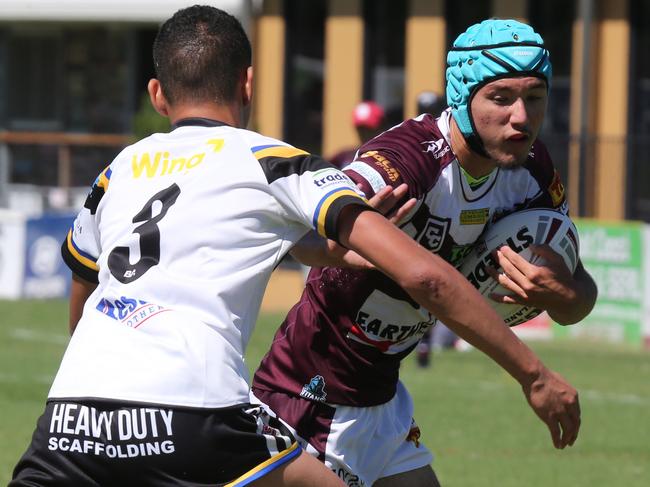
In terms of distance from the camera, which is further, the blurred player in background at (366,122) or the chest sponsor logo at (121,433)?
the blurred player in background at (366,122)

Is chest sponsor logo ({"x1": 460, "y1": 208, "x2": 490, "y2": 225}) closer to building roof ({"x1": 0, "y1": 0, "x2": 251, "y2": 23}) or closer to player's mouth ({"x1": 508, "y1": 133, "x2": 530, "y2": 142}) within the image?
player's mouth ({"x1": 508, "y1": 133, "x2": 530, "y2": 142})

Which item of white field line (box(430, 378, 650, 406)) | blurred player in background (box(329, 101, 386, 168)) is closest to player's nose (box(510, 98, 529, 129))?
white field line (box(430, 378, 650, 406))

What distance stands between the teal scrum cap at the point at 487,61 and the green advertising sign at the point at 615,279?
35.9 feet

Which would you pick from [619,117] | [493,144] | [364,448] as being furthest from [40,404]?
[619,117]

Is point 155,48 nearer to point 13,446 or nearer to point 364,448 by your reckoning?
point 364,448

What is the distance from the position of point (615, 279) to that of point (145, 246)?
1233 centimetres

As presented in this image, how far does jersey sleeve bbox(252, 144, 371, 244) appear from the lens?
345 centimetres

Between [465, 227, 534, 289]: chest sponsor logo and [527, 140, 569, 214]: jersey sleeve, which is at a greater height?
[527, 140, 569, 214]: jersey sleeve

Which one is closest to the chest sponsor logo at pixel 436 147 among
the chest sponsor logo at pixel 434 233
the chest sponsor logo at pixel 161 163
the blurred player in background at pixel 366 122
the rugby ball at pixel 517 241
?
the chest sponsor logo at pixel 434 233

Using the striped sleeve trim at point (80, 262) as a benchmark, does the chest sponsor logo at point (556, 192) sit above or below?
above

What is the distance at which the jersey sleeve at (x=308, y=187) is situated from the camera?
3.45m

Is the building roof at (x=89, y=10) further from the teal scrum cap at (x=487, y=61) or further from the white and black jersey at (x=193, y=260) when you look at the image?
the white and black jersey at (x=193, y=260)

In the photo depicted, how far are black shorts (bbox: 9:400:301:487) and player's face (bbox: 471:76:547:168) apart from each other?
137 centimetres

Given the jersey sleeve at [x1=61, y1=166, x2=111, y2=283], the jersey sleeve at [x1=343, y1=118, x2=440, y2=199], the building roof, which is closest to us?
the jersey sleeve at [x1=61, y1=166, x2=111, y2=283]
